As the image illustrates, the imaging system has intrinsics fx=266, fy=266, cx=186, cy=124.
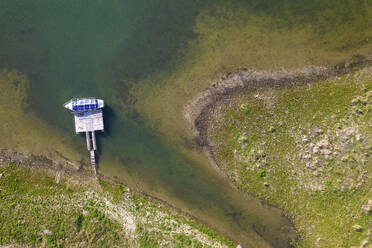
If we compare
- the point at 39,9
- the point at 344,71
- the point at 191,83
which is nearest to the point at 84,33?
the point at 39,9

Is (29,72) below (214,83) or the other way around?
the other way around

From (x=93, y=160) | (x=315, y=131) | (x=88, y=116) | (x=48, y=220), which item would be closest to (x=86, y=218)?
(x=48, y=220)

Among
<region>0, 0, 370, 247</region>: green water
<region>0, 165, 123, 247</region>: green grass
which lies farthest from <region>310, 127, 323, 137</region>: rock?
<region>0, 165, 123, 247</region>: green grass

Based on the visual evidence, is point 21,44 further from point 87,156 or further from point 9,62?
point 87,156

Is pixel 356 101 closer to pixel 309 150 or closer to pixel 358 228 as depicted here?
pixel 309 150

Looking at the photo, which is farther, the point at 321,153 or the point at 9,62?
the point at 9,62
